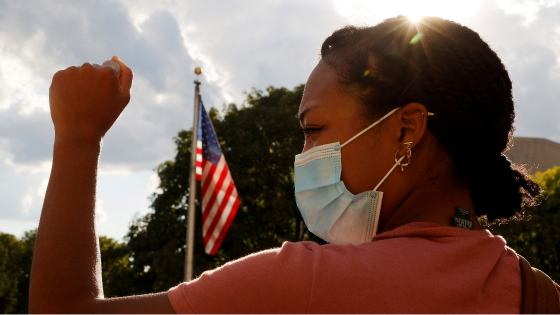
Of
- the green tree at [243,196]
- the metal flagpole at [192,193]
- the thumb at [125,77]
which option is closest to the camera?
the thumb at [125,77]

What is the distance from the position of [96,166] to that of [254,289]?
1.96 ft

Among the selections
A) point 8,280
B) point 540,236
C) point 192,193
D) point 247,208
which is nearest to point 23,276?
point 8,280

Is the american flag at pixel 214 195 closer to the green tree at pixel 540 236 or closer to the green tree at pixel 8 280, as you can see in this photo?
the green tree at pixel 540 236

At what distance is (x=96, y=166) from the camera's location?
1457mm

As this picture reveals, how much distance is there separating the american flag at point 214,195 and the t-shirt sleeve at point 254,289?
1061 cm

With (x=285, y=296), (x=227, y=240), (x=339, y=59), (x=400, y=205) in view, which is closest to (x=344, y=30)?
(x=339, y=59)

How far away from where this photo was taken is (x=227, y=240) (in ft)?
70.3

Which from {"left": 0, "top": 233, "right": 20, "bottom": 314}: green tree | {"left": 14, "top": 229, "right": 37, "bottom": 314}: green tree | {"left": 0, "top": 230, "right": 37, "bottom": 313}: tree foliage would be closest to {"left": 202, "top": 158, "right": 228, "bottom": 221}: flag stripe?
{"left": 0, "top": 230, "right": 37, "bottom": 313}: tree foliage

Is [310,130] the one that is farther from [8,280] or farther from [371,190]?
[8,280]

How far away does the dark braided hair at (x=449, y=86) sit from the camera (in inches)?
69.7

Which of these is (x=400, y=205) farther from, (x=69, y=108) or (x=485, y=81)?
(x=69, y=108)

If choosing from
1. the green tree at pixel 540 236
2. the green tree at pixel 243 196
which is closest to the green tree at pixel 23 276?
the green tree at pixel 243 196

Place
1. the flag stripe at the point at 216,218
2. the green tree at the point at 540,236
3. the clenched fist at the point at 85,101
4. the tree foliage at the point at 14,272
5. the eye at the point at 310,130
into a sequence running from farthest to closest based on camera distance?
1. the tree foliage at the point at 14,272
2. the green tree at the point at 540,236
3. the flag stripe at the point at 216,218
4. the eye at the point at 310,130
5. the clenched fist at the point at 85,101

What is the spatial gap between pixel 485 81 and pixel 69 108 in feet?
4.67
